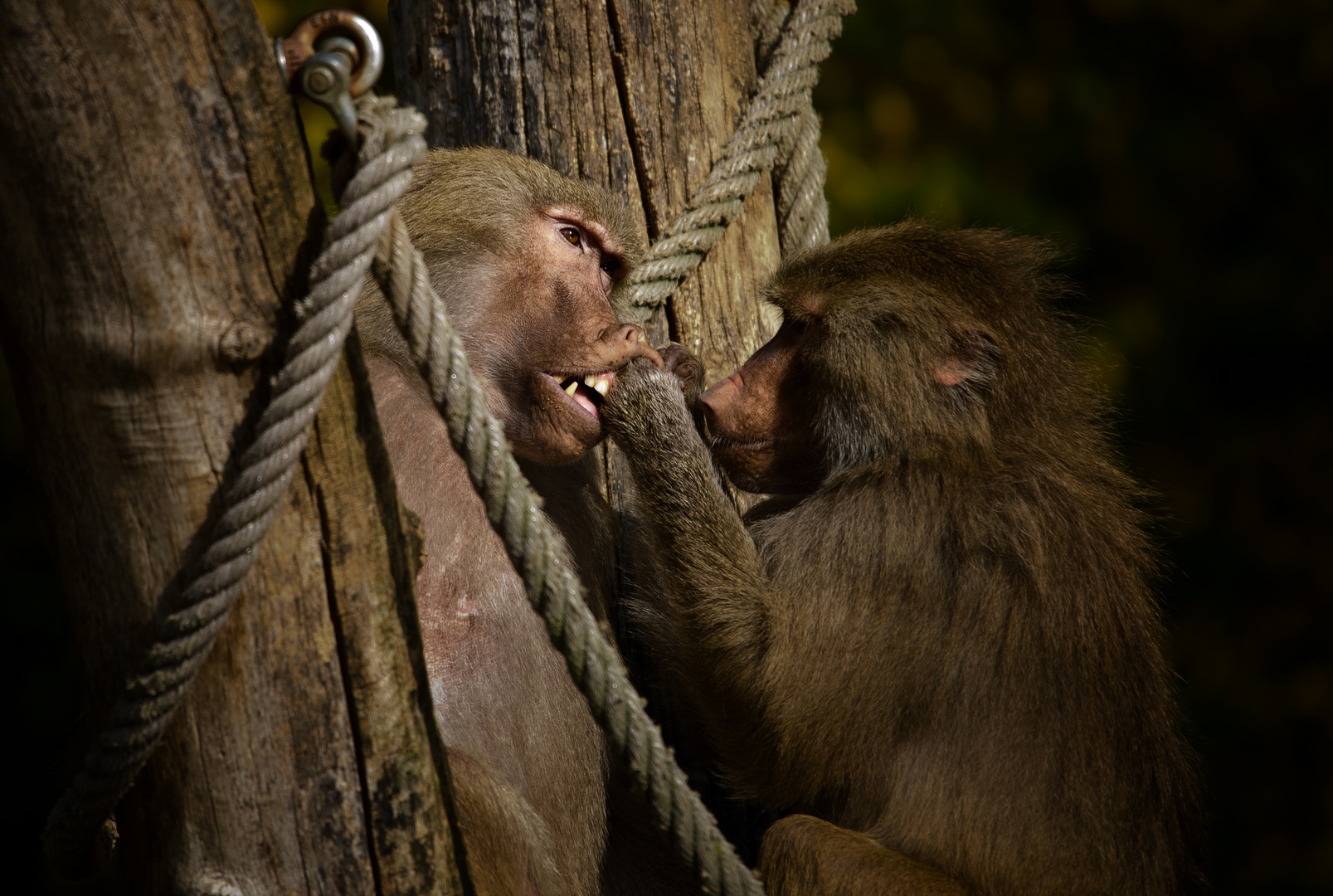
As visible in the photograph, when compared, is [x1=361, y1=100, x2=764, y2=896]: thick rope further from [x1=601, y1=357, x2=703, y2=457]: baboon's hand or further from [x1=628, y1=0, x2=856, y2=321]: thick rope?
[x1=628, y1=0, x2=856, y2=321]: thick rope

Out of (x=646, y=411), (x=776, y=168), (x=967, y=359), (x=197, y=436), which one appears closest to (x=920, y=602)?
(x=967, y=359)

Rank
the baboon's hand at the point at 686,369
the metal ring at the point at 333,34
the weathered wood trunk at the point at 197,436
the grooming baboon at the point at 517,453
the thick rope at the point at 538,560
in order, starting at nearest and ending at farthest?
1. the weathered wood trunk at the point at 197,436
2. the metal ring at the point at 333,34
3. the thick rope at the point at 538,560
4. the grooming baboon at the point at 517,453
5. the baboon's hand at the point at 686,369

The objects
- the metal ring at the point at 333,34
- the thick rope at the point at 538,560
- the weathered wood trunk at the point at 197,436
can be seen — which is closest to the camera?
the weathered wood trunk at the point at 197,436

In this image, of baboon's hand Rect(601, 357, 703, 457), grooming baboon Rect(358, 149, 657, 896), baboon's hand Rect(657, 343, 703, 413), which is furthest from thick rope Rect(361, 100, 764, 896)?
baboon's hand Rect(657, 343, 703, 413)

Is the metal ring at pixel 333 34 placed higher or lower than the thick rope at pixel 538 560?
higher

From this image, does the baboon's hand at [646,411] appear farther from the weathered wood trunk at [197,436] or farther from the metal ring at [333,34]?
the metal ring at [333,34]

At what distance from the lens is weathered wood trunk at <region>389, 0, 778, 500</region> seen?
2.87m

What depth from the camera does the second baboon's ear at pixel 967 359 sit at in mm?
2729

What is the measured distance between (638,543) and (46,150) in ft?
5.58

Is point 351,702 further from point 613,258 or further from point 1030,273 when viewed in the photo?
point 1030,273

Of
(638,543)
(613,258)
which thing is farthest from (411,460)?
(613,258)

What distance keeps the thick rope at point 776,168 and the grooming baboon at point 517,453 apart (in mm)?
145

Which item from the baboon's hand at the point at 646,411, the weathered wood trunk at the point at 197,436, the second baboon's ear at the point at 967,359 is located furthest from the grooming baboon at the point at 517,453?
the second baboon's ear at the point at 967,359

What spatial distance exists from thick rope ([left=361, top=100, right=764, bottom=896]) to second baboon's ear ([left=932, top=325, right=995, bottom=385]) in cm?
134
